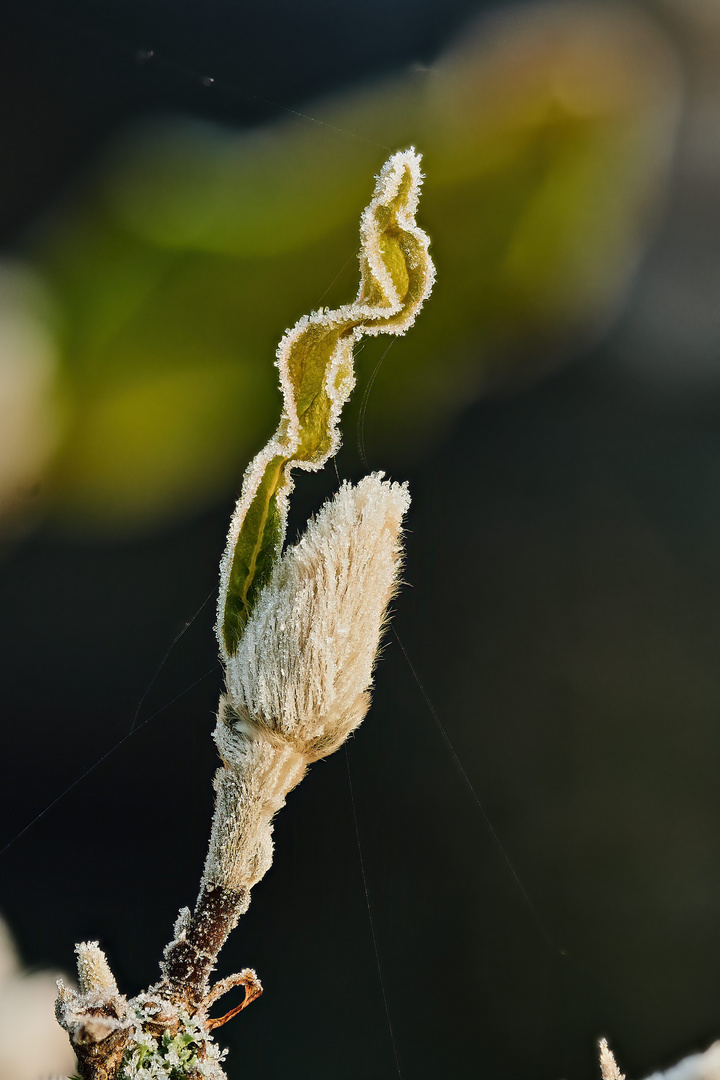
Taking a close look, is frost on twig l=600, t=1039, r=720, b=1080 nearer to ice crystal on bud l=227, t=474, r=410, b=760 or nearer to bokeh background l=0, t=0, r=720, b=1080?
bokeh background l=0, t=0, r=720, b=1080

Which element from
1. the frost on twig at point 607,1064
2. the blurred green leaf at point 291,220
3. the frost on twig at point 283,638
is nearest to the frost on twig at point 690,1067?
the frost on twig at point 607,1064

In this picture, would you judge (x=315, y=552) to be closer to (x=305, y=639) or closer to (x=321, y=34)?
(x=305, y=639)

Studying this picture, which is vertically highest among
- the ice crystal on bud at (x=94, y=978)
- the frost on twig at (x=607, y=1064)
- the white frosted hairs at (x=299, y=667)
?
the white frosted hairs at (x=299, y=667)

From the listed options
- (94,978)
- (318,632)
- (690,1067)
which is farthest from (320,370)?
(690,1067)

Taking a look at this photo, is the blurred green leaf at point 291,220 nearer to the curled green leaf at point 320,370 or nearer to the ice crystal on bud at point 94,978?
the curled green leaf at point 320,370

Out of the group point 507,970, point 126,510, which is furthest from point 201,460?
point 507,970

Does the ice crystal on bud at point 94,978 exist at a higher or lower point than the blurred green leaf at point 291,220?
lower

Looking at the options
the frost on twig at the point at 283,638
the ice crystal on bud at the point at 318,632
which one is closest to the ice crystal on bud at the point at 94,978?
the frost on twig at the point at 283,638
